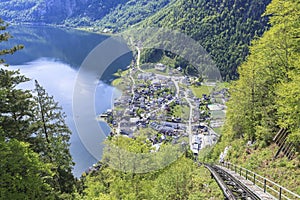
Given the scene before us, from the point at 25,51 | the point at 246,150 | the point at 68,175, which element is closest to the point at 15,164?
the point at 68,175

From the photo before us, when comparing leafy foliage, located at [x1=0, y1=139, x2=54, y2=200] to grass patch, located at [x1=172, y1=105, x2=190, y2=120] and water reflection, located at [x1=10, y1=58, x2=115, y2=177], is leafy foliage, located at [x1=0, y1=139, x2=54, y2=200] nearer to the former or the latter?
water reflection, located at [x1=10, y1=58, x2=115, y2=177]

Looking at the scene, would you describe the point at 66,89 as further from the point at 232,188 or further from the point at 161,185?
the point at 232,188

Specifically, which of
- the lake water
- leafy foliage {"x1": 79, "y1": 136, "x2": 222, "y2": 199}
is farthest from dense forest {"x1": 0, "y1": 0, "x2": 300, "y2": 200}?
the lake water

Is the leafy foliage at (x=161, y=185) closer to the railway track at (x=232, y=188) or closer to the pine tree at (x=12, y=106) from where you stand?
the railway track at (x=232, y=188)

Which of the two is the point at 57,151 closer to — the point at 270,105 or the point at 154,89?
the point at 270,105

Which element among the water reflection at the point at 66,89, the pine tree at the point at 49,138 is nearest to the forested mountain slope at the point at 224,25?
the water reflection at the point at 66,89

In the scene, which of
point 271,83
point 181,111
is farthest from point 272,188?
point 181,111
